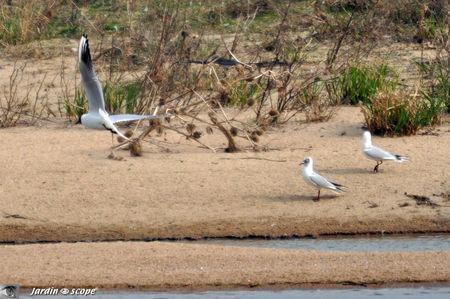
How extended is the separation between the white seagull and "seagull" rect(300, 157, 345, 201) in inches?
52.5

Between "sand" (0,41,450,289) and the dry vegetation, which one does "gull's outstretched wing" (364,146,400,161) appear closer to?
"sand" (0,41,450,289)

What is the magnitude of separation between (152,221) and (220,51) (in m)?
6.44

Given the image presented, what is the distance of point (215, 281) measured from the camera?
8.45 metres

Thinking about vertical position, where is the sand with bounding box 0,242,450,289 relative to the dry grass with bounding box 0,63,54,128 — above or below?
above

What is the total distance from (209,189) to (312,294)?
2.61 m

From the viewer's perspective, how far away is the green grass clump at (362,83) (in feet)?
43.7

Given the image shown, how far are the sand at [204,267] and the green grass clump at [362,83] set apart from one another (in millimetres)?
4485

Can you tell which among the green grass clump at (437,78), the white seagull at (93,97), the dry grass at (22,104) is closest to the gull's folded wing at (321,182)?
the white seagull at (93,97)

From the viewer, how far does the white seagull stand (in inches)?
415

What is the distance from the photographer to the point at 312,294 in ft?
27.3

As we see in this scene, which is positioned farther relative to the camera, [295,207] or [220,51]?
[220,51]

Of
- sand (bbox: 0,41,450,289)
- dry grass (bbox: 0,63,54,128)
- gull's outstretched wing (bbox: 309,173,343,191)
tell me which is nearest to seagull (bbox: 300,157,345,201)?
gull's outstretched wing (bbox: 309,173,343,191)

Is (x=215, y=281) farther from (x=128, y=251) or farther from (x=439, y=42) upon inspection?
(x=439, y=42)

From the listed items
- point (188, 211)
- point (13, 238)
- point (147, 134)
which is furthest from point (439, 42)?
point (13, 238)
